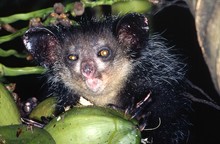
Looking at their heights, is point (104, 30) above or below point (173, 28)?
above

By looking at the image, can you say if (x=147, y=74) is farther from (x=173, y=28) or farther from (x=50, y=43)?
(x=173, y=28)

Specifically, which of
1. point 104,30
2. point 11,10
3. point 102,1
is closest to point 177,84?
point 104,30

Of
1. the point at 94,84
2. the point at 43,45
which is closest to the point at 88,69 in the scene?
the point at 94,84

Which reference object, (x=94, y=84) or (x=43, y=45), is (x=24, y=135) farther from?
(x=43, y=45)

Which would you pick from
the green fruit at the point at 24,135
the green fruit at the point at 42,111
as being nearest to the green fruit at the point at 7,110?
the green fruit at the point at 24,135

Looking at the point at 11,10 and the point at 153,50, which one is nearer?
the point at 153,50

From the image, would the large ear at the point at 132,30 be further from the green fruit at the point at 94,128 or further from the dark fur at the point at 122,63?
the green fruit at the point at 94,128
